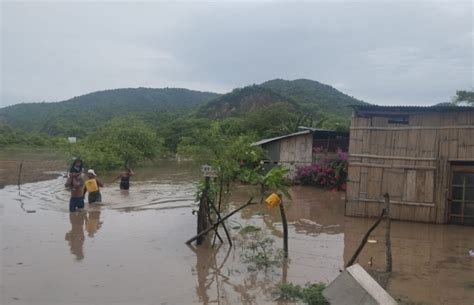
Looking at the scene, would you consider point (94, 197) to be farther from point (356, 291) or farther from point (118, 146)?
point (118, 146)

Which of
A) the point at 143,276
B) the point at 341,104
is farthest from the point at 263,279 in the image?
the point at 341,104

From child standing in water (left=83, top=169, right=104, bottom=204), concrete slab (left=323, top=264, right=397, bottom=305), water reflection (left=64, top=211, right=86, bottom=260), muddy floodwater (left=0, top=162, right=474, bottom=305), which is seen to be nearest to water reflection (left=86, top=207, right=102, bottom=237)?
muddy floodwater (left=0, top=162, right=474, bottom=305)

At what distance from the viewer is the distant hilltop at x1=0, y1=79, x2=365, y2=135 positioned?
6128 centimetres

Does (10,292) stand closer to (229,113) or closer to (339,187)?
(339,187)

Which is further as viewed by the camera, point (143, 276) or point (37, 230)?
point (37, 230)

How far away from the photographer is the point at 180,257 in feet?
27.9

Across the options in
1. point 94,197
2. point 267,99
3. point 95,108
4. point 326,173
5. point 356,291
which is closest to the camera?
point 356,291

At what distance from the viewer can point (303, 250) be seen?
9.32 metres

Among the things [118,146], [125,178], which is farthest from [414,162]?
[118,146]

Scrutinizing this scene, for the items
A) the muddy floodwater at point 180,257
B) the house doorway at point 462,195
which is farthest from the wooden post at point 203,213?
the house doorway at point 462,195

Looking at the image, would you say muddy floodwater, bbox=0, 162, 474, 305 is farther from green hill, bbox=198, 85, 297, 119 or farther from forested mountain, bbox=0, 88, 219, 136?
forested mountain, bbox=0, 88, 219, 136

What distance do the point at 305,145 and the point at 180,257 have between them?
46.5ft

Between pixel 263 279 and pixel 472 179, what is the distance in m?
7.92

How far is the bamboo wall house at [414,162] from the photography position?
12.3m
